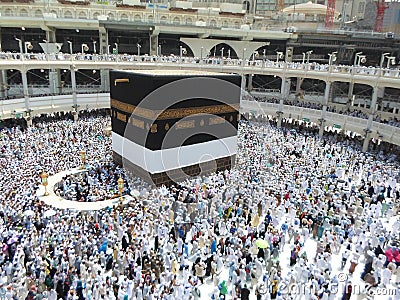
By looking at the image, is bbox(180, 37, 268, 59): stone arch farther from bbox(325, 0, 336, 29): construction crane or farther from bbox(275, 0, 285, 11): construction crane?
bbox(275, 0, 285, 11): construction crane

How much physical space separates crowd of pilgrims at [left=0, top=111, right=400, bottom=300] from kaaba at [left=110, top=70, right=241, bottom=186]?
1.02 meters

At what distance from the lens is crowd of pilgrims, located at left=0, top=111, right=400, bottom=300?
862cm

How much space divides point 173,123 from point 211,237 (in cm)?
600

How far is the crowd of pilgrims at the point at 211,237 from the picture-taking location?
28.3 ft

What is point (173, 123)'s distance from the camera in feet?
49.5

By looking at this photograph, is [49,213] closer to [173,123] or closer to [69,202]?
[69,202]

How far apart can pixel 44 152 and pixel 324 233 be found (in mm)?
12688

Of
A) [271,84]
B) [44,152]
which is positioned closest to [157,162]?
[44,152]

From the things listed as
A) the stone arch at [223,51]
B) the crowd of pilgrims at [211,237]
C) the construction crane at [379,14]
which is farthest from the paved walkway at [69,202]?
the construction crane at [379,14]

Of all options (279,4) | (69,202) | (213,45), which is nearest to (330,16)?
(279,4)

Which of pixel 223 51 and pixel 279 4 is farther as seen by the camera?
pixel 279 4

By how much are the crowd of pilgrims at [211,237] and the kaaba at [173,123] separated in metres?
1.02

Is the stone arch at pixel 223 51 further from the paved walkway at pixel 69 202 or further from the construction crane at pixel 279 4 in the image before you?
the paved walkway at pixel 69 202

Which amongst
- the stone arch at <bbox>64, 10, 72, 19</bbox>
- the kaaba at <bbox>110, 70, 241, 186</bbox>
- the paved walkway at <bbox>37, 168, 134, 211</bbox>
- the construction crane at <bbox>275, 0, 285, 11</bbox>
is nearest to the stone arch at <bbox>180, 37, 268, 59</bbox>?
the stone arch at <bbox>64, 10, 72, 19</bbox>
